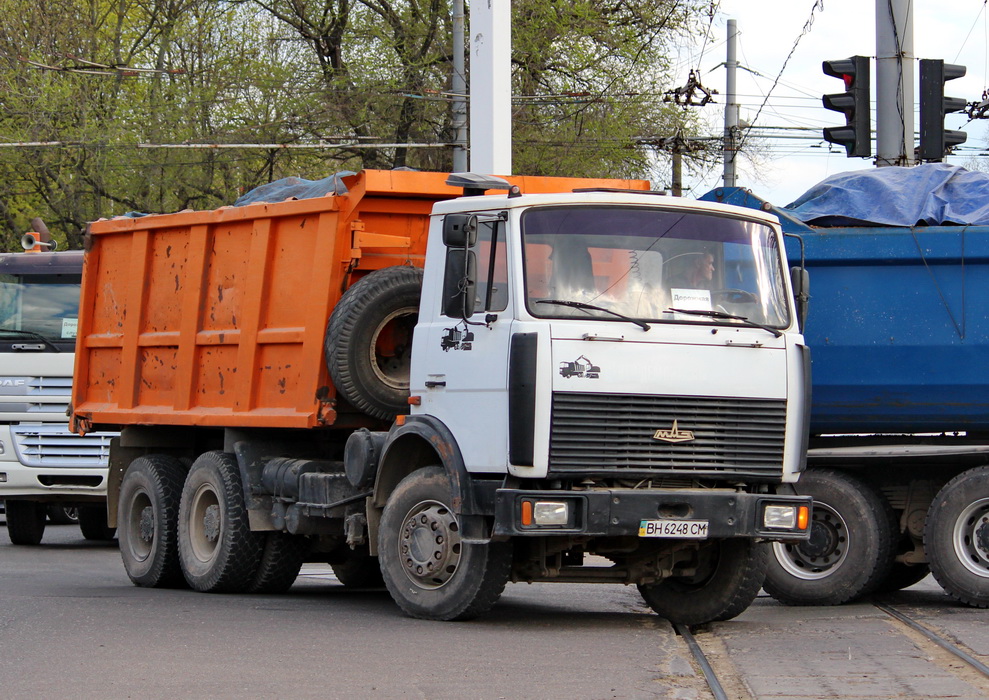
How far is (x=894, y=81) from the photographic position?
14.3 meters

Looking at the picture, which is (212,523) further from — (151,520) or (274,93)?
(274,93)

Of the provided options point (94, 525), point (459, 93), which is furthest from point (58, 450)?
point (459, 93)


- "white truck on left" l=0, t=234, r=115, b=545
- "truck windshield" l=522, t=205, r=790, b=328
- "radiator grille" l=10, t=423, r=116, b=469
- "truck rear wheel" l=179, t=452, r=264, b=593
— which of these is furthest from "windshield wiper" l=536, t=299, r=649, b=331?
"radiator grille" l=10, t=423, r=116, b=469

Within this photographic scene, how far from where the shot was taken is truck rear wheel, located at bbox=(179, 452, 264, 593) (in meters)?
11.2

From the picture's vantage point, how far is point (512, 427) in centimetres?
825

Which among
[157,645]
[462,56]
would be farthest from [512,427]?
[462,56]

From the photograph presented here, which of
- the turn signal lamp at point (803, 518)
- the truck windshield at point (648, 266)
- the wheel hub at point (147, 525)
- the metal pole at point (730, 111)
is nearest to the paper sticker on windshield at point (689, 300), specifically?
the truck windshield at point (648, 266)

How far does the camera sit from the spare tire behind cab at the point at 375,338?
983 cm

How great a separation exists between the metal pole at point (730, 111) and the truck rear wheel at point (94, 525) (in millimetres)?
14044

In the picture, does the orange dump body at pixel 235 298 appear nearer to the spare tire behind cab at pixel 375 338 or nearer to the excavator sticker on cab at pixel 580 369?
the spare tire behind cab at pixel 375 338

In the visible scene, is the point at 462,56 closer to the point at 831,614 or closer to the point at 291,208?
the point at 291,208

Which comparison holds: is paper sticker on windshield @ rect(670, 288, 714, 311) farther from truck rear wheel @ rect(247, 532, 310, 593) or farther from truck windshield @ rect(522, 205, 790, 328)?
truck rear wheel @ rect(247, 532, 310, 593)

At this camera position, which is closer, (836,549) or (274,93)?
(836,549)

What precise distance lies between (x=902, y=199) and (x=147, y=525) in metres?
6.55
